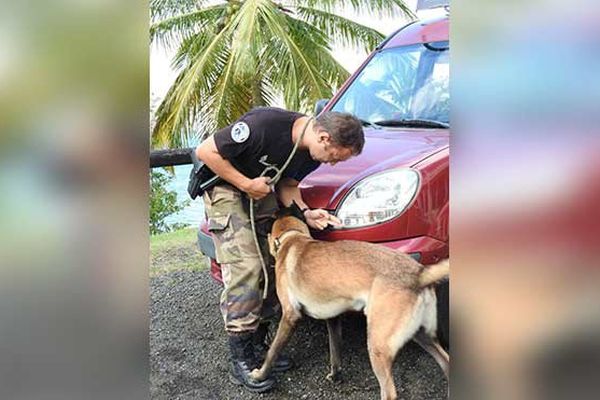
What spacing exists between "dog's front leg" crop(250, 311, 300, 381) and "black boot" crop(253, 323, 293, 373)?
7 cm

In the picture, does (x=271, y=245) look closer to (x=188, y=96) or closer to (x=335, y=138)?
(x=335, y=138)

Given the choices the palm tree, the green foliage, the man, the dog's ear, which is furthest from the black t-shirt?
the palm tree

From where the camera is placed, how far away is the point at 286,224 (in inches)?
108

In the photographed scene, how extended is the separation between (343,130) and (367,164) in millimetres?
254

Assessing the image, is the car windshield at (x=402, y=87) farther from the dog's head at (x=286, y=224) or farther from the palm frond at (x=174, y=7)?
the palm frond at (x=174, y=7)

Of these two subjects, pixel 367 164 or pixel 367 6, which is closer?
pixel 367 164

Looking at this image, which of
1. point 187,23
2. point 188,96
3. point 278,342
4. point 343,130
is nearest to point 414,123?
point 343,130

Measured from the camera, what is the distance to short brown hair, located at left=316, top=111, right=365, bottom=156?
8.16ft

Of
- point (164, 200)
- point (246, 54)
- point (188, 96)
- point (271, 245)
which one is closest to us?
point (271, 245)

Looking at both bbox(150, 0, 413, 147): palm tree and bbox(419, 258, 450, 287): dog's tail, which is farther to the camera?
bbox(150, 0, 413, 147): palm tree

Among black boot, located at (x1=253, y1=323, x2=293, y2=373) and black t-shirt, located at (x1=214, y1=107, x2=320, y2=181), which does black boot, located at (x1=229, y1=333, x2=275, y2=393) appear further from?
black t-shirt, located at (x1=214, y1=107, x2=320, y2=181)

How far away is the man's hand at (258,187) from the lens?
259 cm
